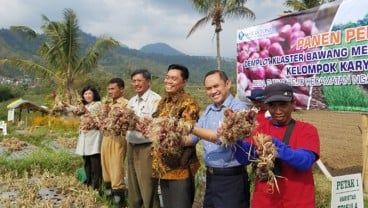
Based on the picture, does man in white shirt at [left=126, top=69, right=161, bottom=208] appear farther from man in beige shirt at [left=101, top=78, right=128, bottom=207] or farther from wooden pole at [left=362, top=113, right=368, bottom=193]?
wooden pole at [left=362, top=113, right=368, bottom=193]

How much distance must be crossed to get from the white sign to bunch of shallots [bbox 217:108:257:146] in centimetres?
94

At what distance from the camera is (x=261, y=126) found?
7.78 ft

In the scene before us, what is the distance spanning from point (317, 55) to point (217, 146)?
8.34ft

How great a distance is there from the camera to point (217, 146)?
2693 mm

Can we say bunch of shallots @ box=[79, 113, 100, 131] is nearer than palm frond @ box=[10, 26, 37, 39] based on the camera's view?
Yes

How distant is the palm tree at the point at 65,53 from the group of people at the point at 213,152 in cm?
1363

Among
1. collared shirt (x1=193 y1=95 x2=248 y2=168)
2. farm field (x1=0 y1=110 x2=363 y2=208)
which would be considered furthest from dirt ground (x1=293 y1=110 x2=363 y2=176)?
collared shirt (x1=193 y1=95 x2=248 y2=168)

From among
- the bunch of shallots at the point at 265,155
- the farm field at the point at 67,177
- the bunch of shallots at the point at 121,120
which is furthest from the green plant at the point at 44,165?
the bunch of shallots at the point at 265,155

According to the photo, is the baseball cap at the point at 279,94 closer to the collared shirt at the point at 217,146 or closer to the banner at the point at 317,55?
the collared shirt at the point at 217,146

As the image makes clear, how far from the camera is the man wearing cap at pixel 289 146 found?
2.22m

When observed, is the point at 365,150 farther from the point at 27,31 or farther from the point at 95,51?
the point at 27,31

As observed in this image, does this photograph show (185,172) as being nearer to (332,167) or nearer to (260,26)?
(260,26)

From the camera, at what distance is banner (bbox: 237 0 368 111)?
14.2ft

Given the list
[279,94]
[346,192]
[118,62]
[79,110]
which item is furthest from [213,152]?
[118,62]
